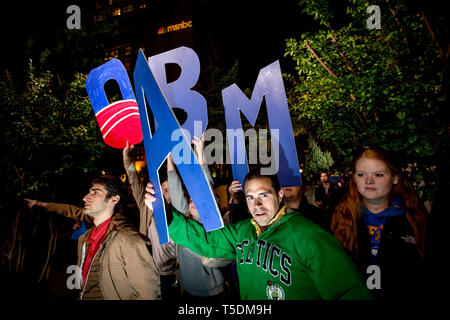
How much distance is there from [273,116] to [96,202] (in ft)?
8.44

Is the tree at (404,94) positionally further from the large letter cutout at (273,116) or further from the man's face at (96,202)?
the man's face at (96,202)

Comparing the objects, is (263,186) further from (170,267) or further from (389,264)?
(170,267)

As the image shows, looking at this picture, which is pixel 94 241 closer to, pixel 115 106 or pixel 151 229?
pixel 151 229

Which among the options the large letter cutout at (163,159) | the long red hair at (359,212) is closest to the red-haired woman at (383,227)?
the long red hair at (359,212)

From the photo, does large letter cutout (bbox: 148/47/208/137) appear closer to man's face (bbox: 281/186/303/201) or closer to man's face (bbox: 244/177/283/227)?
man's face (bbox: 281/186/303/201)

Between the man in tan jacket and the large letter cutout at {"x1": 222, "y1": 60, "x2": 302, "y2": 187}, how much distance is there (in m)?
1.75

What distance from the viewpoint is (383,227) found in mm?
2490

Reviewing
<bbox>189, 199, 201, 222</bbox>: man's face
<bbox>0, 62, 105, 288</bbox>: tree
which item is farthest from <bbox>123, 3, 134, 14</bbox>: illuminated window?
<bbox>189, 199, 201, 222</bbox>: man's face

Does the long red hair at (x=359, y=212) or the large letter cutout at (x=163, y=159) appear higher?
the large letter cutout at (x=163, y=159)

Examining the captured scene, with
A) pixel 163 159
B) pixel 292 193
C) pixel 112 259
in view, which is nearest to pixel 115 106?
pixel 163 159

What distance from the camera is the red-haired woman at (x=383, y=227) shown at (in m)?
2.30

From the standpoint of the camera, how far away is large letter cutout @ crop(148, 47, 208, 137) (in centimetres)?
384
